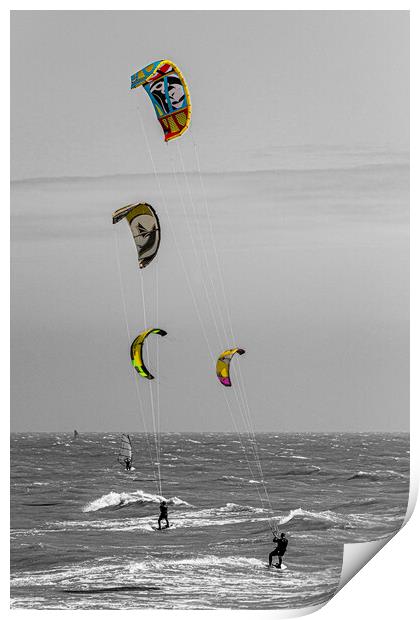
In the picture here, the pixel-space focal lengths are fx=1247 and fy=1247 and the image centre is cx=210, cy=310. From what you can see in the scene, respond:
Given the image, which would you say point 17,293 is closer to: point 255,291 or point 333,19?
point 255,291

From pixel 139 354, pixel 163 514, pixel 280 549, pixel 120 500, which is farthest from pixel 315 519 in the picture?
pixel 139 354

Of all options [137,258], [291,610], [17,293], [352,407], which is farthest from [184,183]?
[291,610]

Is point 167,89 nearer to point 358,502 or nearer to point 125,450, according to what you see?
point 125,450

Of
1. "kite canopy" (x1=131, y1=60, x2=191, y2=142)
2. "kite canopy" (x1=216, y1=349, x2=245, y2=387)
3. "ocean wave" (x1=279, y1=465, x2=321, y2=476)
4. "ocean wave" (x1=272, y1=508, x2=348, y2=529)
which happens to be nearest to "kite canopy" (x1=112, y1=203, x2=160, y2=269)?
"kite canopy" (x1=131, y1=60, x2=191, y2=142)

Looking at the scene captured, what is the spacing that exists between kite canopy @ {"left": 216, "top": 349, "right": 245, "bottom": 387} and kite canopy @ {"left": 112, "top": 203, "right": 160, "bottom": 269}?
0.94 meters

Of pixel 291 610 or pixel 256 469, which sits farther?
pixel 256 469

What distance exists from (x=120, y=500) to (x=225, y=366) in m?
1.35

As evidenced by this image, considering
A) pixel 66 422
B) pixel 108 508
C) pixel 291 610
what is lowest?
pixel 291 610

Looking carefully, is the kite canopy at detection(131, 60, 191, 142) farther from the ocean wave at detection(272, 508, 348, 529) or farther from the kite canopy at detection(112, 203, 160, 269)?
the ocean wave at detection(272, 508, 348, 529)

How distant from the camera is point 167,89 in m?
9.11

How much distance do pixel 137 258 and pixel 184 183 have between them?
0.70m

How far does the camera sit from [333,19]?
9570mm

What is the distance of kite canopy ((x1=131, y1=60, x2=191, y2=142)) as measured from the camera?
358 inches

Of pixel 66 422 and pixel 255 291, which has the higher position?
pixel 255 291
